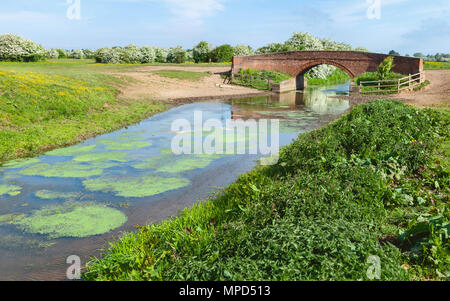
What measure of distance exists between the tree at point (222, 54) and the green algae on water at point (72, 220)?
79.1 metres

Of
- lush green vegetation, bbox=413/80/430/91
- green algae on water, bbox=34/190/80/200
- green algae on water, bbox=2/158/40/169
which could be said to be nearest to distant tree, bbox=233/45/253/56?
lush green vegetation, bbox=413/80/430/91

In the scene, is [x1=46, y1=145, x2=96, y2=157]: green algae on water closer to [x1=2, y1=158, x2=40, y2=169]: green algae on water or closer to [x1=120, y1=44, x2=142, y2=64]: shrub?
[x1=2, y1=158, x2=40, y2=169]: green algae on water

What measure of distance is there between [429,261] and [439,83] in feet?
109

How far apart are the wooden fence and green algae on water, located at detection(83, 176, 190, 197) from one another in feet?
86.5

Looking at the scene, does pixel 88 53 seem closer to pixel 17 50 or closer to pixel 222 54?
pixel 222 54

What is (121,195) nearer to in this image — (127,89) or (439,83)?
(127,89)

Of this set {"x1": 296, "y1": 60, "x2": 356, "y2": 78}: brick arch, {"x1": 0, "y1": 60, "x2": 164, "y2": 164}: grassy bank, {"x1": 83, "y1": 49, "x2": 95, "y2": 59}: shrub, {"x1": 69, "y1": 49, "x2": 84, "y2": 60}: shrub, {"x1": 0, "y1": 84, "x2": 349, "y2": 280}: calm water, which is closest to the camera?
{"x1": 0, "y1": 84, "x2": 349, "y2": 280}: calm water

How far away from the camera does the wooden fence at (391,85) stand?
102ft

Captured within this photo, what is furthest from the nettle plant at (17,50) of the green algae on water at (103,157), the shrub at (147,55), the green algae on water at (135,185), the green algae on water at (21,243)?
the green algae on water at (21,243)

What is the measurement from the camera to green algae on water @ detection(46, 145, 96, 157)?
13.9 m

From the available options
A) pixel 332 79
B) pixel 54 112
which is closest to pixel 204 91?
pixel 54 112

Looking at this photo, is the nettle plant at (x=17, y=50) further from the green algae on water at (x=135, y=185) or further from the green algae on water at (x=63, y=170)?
the green algae on water at (x=135, y=185)

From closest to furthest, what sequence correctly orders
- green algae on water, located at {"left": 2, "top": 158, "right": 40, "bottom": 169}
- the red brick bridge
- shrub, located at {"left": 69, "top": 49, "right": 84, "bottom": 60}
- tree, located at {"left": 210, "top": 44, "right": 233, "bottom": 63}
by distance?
green algae on water, located at {"left": 2, "top": 158, "right": 40, "bottom": 169} → the red brick bridge → tree, located at {"left": 210, "top": 44, "right": 233, "bottom": 63} → shrub, located at {"left": 69, "top": 49, "right": 84, "bottom": 60}
